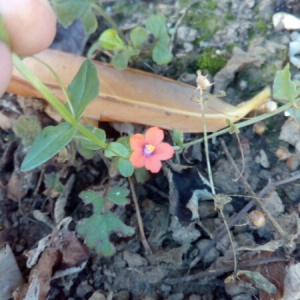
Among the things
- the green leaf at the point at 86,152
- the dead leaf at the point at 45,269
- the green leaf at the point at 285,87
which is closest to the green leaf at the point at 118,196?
the green leaf at the point at 86,152

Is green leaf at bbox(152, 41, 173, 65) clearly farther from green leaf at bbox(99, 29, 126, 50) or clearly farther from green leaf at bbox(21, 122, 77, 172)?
green leaf at bbox(21, 122, 77, 172)

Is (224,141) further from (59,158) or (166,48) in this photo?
(59,158)

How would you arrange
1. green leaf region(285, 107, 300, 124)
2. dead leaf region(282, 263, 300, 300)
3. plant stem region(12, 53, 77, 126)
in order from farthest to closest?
green leaf region(285, 107, 300, 124), dead leaf region(282, 263, 300, 300), plant stem region(12, 53, 77, 126)

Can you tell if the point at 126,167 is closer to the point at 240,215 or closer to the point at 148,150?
the point at 148,150

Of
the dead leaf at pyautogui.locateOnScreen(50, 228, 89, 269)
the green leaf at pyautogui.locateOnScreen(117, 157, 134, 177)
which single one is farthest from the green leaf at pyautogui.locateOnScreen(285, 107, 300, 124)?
the dead leaf at pyautogui.locateOnScreen(50, 228, 89, 269)

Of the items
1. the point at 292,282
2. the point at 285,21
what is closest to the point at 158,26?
the point at 285,21

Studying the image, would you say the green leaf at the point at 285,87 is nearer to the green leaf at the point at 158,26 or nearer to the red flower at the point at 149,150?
the red flower at the point at 149,150

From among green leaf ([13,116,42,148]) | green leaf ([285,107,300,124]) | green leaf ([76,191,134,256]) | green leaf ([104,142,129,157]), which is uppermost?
green leaf ([104,142,129,157])
